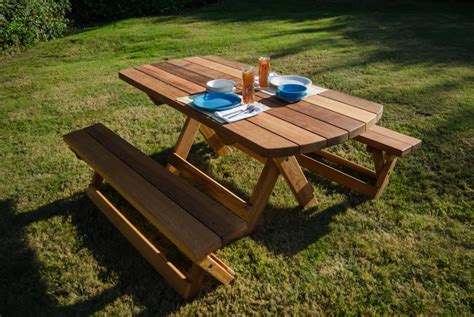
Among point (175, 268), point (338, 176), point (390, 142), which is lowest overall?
point (175, 268)

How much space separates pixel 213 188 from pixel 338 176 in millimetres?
995

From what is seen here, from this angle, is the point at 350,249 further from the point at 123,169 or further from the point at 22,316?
the point at 22,316

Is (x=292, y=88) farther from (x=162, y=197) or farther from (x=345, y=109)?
(x=162, y=197)

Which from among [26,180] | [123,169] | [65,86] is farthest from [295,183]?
[65,86]

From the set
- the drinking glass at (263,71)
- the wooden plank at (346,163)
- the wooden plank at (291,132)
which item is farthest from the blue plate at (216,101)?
the wooden plank at (346,163)

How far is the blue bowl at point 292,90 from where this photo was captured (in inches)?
92.6

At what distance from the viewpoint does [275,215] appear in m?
2.79

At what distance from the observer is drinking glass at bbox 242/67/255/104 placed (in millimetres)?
2219

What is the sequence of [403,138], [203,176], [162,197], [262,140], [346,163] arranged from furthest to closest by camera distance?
[346,163]
[203,176]
[403,138]
[162,197]
[262,140]

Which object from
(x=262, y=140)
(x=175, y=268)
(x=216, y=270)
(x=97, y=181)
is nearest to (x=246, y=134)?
(x=262, y=140)

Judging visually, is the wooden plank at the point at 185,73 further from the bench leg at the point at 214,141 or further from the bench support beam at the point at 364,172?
the bench support beam at the point at 364,172

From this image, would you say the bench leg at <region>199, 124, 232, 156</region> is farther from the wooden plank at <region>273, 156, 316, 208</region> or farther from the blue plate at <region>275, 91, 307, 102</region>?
the blue plate at <region>275, 91, 307, 102</region>

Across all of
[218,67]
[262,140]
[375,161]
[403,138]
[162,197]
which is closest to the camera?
[262,140]

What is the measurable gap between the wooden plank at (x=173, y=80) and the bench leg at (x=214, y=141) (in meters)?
0.67
